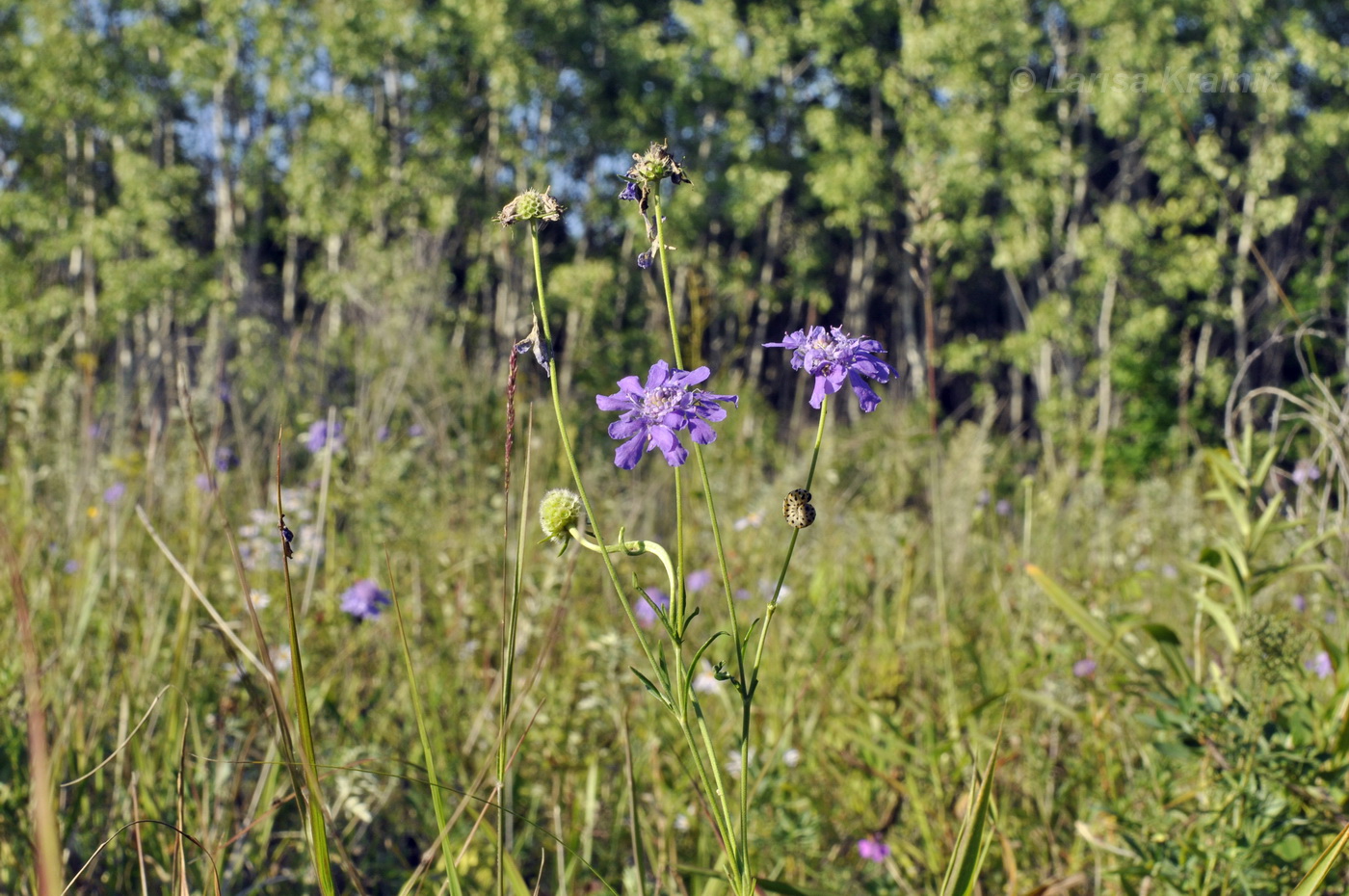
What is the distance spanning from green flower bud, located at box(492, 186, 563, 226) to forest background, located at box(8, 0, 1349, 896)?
0.77ft

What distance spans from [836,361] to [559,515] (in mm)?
240

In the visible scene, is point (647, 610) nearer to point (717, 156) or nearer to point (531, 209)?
point (531, 209)

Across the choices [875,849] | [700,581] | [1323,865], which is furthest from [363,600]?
[1323,865]

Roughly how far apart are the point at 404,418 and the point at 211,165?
12885mm

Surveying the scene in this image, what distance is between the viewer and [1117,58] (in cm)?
1119

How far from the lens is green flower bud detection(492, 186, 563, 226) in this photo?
660mm

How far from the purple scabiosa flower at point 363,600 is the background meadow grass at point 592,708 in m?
0.07

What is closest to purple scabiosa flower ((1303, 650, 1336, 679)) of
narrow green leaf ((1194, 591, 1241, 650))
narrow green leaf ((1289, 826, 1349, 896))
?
narrow green leaf ((1194, 591, 1241, 650))

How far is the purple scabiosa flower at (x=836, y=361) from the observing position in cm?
70

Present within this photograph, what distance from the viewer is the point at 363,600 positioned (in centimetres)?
184

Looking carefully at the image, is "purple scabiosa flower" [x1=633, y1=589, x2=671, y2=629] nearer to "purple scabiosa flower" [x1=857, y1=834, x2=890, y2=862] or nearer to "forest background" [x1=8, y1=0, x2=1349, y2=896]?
"forest background" [x1=8, y1=0, x2=1349, y2=896]

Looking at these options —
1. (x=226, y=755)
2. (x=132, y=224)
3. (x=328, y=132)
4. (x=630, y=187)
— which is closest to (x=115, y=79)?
(x=132, y=224)

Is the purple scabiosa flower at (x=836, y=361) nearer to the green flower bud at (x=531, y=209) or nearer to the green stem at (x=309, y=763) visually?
the green flower bud at (x=531, y=209)

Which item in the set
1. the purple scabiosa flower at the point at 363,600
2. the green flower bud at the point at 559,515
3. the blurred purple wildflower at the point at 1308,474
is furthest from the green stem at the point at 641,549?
the purple scabiosa flower at the point at 363,600
